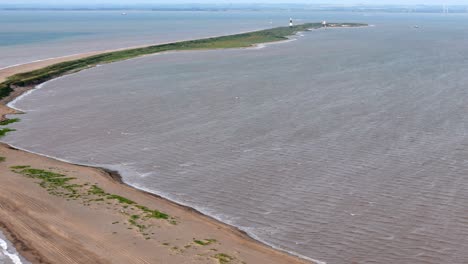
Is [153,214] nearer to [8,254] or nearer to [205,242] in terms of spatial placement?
[205,242]

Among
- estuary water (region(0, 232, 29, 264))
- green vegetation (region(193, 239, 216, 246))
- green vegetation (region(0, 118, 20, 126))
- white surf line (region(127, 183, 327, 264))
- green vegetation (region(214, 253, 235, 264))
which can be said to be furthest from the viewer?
green vegetation (region(0, 118, 20, 126))

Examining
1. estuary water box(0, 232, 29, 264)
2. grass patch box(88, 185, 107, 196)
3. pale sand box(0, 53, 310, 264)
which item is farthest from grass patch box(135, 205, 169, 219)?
estuary water box(0, 232, 29, 264)

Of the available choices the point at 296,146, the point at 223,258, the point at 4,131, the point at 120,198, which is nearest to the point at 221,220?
the point at 223,258

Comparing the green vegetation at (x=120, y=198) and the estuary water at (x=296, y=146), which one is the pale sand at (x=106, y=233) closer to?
the green vegetation at (x=120, y=198)

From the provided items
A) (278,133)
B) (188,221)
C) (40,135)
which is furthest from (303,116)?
(188,221)

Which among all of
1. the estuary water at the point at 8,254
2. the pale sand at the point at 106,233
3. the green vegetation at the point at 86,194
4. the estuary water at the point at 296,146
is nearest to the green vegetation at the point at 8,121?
the estuary water at the point at 296,146

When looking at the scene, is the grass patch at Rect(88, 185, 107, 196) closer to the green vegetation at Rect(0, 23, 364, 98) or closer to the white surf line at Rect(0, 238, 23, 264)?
the white surf line at Rect(0, 238, 23, 264)

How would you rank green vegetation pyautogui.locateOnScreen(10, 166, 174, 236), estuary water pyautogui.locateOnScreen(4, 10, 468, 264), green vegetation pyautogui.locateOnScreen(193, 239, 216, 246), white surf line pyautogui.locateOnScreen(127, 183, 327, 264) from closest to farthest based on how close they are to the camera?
white surf line pyautogui.locateOnScreen(127, 183, 327, 264), green vegetation pyautogui.locateOnScreen(193, 239, 216, 246), estuary water pyautogui.locateOnScreen(4, 10, 468, 264), green vegetation pyautogui.locateOnScreen(10, 166, 174, 236)
